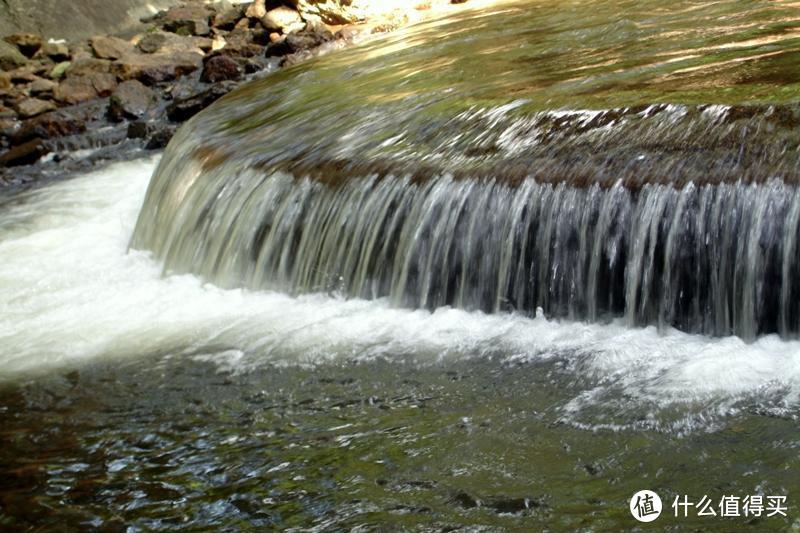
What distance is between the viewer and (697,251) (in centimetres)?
467

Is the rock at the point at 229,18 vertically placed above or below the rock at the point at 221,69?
above

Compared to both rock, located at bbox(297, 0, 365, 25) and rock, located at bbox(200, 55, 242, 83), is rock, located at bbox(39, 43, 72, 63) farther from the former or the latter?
rock, located at bbox(297, 0, 365, 25)

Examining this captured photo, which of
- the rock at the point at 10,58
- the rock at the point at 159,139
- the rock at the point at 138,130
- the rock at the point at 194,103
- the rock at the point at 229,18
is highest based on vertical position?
the rock at the point at 229,18

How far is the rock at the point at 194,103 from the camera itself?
12859 mm

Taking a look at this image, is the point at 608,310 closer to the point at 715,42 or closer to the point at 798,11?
the point at 715,42

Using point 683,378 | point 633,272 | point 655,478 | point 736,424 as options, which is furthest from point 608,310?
point 655,478

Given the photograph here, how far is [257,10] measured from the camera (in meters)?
17.1

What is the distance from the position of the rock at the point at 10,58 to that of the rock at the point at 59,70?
581 millimetres

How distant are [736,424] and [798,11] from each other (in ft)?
16.7

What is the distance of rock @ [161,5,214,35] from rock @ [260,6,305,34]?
1.88m

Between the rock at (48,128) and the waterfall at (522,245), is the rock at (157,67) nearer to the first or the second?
the rock at (48,128)

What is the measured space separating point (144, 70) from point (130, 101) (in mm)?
1465

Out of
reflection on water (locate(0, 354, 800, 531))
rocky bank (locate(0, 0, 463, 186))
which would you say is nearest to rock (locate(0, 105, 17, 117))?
rocky bank (locate(0, 0, 463, 186))

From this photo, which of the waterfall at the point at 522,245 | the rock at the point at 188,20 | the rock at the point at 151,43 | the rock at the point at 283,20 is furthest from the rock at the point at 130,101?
the waterfall at the point at 522,245
